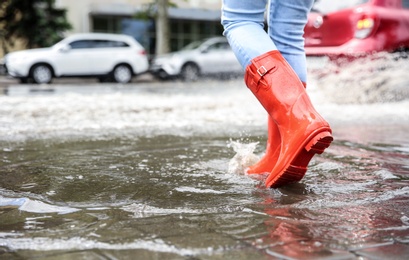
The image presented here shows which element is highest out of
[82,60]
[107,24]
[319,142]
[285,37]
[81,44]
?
[285,37]

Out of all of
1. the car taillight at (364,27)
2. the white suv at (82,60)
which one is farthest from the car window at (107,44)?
the car taillight at (364,27)

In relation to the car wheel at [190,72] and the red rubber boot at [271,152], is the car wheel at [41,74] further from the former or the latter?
the red rubber boot at [271,152]

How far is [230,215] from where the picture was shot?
185 centimetres

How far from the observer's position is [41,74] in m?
18.6

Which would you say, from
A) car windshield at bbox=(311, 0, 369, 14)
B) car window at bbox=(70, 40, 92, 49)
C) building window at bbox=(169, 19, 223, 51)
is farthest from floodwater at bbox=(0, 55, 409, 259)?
building window at bbox=(169, 19, 223, 51)

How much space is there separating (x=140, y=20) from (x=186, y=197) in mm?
30439

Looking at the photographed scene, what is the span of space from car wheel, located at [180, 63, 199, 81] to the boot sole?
1824 centimetres

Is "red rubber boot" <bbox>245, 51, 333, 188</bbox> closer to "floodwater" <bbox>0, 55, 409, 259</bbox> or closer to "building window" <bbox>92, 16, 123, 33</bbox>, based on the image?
"floodwater" <bbox>0, 55, 409, 259</bbox>

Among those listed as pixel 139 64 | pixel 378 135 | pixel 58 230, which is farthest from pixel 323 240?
pixel 139 64

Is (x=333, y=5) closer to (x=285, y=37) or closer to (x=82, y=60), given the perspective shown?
(x=285, y=37)

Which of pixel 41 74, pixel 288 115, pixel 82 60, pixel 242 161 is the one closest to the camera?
pixel 288 115

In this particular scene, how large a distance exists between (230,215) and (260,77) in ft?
2.16

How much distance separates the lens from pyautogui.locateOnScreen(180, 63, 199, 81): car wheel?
66.8 feet

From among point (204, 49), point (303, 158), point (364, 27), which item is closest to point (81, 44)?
point (204, 49)
